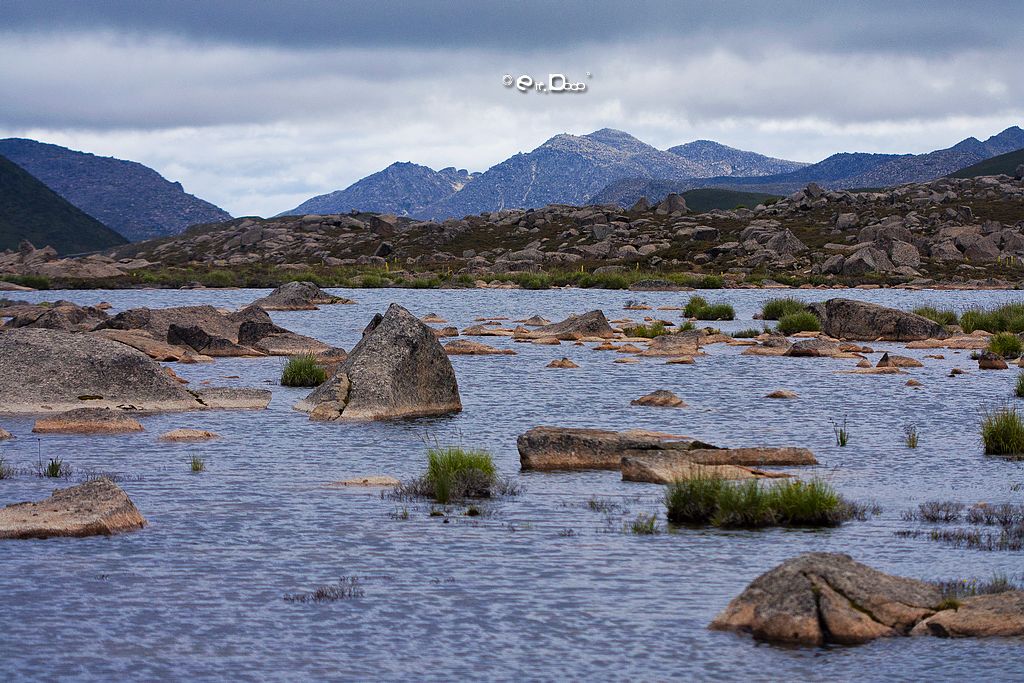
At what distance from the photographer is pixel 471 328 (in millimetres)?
53500

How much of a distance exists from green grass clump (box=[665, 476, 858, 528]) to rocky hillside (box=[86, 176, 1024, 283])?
86.6 meters

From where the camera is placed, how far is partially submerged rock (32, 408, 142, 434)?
2353 centimetres

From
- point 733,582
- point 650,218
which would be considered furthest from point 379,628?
point 650,218

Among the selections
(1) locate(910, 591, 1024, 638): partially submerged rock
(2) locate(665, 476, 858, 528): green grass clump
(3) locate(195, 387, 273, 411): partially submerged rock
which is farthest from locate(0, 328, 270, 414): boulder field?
(1) locate(910, 591, 1024, 638): partially submerged rock

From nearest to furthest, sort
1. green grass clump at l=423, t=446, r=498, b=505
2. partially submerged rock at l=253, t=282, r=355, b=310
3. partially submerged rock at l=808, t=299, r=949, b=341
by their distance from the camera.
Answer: green grass clump at l=423, t=446, r=498, b=505 → partially submerged rock at l=808, t=299, r=949, b=341 → partially submerged rock at l=253, t=282, r=355, b=310

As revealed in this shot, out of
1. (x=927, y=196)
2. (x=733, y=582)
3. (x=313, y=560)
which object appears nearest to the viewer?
(x=733, y=582)

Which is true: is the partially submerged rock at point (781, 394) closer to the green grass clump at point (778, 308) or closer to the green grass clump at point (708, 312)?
the green grass clump at point (778, 308)

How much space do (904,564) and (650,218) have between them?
15000 cm

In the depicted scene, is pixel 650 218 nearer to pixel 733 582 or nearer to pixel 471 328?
pixel 471 328

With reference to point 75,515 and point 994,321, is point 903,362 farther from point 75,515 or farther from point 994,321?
point 75,515

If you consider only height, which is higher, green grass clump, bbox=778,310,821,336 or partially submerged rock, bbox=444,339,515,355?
green grass clump, bbox=778,310,821,336

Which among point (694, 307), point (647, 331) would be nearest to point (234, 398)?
point (647, 331)

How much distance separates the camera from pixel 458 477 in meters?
17.2

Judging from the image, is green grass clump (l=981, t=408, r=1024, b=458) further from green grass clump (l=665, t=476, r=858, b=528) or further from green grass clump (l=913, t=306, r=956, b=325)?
green grass clump (l=913, t=306, r=956, b=325)
